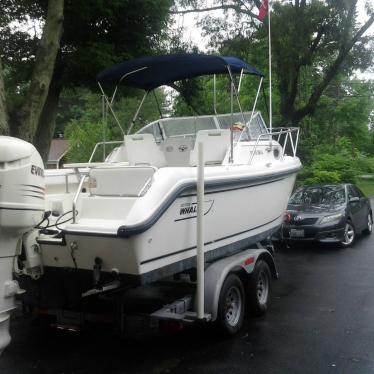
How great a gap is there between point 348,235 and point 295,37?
790cm

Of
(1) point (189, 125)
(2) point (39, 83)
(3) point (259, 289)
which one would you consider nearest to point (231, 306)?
(3) point (259, 289)

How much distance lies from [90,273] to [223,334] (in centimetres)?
173

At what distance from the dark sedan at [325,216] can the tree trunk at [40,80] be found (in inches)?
217

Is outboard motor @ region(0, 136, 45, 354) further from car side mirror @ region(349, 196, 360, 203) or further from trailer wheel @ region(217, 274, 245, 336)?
car side mirror @ region(349, 196, 360, 203)

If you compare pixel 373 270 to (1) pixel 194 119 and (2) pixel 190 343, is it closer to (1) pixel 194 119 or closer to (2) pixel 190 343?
(1) pixel 194 119

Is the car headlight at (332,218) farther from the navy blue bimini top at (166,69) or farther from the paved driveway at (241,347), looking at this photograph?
the navy blue bimini top at (166,69)

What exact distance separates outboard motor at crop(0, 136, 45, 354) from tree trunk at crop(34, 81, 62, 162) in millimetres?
8321

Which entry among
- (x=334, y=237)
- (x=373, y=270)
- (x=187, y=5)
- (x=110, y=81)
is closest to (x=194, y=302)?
(x=110, y=81)

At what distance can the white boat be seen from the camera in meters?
4.52

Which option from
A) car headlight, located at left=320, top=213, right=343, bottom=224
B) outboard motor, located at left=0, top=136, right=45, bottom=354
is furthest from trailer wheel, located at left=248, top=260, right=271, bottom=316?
car headlight, located at left=320, top=213, right=343, bottom=224

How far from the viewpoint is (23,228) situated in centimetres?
399

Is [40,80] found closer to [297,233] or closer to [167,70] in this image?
[167,70]

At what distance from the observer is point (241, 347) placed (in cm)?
541

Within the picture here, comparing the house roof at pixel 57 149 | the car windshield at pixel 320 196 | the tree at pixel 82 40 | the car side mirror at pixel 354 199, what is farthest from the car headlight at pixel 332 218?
the house roof at pixel 57 149
